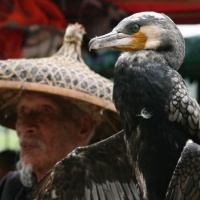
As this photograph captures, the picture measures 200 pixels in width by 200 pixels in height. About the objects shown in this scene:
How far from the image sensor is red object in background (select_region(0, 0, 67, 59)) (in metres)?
5.93

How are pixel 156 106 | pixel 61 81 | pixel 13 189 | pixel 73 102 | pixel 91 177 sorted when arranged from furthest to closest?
pixel 13 189 < pixel 73 102 < pixel 61 81 < pixel 91 177 < pixel 156 106

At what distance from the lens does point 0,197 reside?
4.97m

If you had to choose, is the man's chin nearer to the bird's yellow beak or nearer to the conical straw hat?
the conical straw hat

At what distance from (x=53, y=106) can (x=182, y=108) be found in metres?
1.43

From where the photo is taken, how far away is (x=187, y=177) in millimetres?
3311

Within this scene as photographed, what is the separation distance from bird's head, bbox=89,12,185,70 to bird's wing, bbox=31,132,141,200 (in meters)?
0.59

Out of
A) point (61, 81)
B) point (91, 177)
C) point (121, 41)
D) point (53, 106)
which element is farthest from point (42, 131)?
point (121, 41)

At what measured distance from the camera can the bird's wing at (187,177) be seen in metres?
3.27

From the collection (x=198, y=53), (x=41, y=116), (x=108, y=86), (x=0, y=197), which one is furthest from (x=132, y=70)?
(x=198, y=53)

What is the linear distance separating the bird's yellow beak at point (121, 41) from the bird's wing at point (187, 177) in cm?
33

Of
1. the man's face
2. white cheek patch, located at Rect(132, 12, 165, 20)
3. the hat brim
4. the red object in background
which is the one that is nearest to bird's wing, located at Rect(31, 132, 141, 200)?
the hat brim

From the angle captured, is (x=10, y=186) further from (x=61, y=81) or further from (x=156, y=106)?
(x=156, y=106)

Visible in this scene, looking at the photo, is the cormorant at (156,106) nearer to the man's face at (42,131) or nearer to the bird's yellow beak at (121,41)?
the bird's yellow beak at (121,41)

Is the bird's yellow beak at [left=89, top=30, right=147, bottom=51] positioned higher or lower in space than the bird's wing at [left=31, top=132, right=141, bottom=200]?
higher
